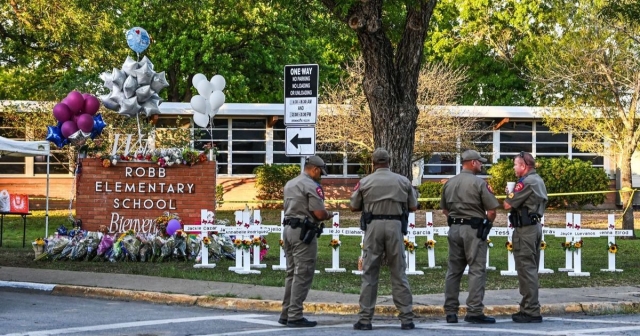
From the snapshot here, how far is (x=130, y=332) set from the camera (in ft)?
34.8

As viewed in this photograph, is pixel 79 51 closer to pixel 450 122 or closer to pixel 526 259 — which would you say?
pixel 450 122

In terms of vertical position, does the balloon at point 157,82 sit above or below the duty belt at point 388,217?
above

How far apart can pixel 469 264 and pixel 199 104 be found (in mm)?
9896

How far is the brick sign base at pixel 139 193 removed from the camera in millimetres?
19312

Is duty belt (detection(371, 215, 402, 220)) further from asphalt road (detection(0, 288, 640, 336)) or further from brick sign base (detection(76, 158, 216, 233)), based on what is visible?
brick sign base (detection(76, 158, 216, 233))

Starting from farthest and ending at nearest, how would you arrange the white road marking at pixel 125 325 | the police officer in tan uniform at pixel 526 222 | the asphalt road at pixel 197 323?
the police officer in tan uniform at pixel 526 222, the asphalt road at pixel 197 323, the white road marking at pixel 125 325

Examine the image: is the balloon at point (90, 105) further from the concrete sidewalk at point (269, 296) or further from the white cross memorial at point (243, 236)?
the concrete sidewalk at point (269, 296)

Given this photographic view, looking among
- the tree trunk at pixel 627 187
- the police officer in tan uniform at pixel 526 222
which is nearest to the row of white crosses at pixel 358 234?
the police officer in tan uniform at pixel 526 222

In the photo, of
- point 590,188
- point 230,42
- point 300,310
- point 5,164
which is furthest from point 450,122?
point 300,310

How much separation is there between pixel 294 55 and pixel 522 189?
29846mm

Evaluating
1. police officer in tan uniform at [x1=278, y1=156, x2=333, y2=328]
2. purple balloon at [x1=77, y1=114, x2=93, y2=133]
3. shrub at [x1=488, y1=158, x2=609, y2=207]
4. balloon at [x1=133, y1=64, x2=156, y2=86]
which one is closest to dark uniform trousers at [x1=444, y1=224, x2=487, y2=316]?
police officer in tan uniform at [x1=278, y1=156, x2=333, y2=328]

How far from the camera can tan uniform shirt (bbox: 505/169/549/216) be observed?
12.0 m

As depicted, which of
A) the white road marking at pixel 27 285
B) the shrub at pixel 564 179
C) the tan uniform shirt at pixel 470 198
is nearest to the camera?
the tan uniform shirt at pixel 470 198

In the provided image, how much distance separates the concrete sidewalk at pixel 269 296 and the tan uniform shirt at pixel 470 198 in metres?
1.50
